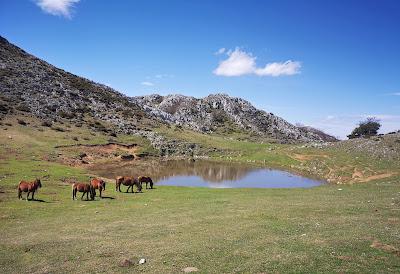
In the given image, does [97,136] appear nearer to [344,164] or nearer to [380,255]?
[344,164]

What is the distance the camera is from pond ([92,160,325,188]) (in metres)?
65.8

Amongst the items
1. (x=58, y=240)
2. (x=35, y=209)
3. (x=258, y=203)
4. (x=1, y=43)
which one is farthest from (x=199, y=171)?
(x=1, y=43)

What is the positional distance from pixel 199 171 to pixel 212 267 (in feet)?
210

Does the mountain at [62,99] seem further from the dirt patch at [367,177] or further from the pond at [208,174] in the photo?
the dirt patch at [367,177]

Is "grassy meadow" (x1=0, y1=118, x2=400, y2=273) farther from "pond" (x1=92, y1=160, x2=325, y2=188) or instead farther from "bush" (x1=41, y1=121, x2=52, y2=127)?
"bush" (x1=41, y1=121, x2=52, y2=127)

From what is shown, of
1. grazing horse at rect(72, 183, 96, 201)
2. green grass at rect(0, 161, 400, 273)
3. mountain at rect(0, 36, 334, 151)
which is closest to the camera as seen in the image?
green grass at rect(0, 161, 400, 273)

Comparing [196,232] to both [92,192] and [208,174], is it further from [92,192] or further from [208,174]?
[208,174]

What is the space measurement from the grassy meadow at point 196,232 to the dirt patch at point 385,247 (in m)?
0.05

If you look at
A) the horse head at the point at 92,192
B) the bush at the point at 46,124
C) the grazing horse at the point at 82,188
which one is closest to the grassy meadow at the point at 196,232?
the grazing horse at the point at 82,188

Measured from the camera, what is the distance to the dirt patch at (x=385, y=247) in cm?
1880

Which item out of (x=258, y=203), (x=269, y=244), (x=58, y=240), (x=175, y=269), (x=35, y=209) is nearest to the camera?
(x=175, y=269)

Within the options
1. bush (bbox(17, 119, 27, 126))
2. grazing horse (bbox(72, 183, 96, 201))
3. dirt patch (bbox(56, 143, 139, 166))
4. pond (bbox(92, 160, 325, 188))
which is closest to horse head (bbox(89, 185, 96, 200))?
grazing horse (bbox(72, 183, 96, 201))

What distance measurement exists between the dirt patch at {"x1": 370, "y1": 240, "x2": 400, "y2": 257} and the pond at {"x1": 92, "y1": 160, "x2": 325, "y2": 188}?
42866mm

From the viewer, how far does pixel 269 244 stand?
21.1 m
